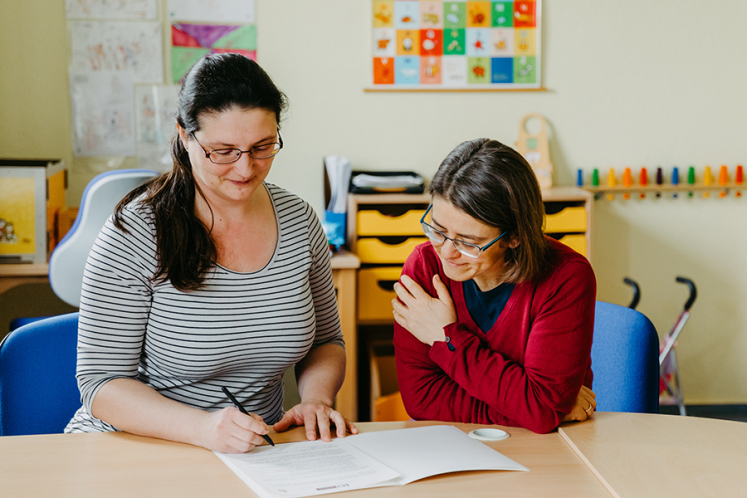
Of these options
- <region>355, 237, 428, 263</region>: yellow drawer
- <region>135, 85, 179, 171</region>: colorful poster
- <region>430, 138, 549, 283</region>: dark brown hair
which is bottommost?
<region>355, 237, 428, 263</region>: yellow drawer

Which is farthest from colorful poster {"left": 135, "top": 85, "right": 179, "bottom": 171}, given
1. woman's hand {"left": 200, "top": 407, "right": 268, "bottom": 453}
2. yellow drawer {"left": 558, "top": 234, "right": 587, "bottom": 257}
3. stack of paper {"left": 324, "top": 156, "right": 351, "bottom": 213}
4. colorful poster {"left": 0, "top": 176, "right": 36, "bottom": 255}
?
woman's hand {"left": 200, "top": 407, "right": 268, "bottom": 453}

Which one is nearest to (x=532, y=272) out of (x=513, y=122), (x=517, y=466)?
(x=517, y=466)

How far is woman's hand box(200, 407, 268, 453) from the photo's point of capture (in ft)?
3.39

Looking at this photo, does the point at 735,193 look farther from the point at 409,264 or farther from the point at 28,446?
the point at 28,446

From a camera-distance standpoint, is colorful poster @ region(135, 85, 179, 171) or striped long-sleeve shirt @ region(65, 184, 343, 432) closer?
striped long-sleeve shirt @ region(65, 184, 343, 432)

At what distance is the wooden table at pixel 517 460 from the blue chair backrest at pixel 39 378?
0.64 feet

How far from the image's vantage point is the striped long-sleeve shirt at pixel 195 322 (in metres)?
1.15

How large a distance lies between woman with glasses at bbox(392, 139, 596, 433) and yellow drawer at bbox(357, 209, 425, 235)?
1.24 meters

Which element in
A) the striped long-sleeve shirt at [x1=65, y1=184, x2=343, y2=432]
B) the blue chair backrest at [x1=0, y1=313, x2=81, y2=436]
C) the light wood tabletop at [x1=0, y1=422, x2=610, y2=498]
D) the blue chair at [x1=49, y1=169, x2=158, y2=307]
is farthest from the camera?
the blue chair at [x1=49, y1=169, x2=158, y2=307]

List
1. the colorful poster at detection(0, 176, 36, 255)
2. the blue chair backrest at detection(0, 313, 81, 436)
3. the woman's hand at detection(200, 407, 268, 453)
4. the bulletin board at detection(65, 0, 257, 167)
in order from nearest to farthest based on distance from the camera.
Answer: the woman's hand at detection(200, 407, 268, 453), the blue chair backrest at detection(0, 313, 81, 436), the colorful poster at detection(0, 176, 36, 255), the bulletin board at detection(65, 0, 257, 167)

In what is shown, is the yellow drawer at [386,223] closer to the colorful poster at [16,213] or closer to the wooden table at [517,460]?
the colorful poster at [16,213]

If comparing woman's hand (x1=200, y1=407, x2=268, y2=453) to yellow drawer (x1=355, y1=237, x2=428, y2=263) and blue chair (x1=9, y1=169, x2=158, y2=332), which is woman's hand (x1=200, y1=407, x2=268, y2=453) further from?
yellow drawer (x1=355, y1=237, x2=428, y2=263)

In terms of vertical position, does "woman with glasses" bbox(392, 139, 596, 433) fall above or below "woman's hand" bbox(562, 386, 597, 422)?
above

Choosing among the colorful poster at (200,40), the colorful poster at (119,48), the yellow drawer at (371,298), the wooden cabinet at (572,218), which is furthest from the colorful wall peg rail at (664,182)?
the colorful poster at (119,48)
